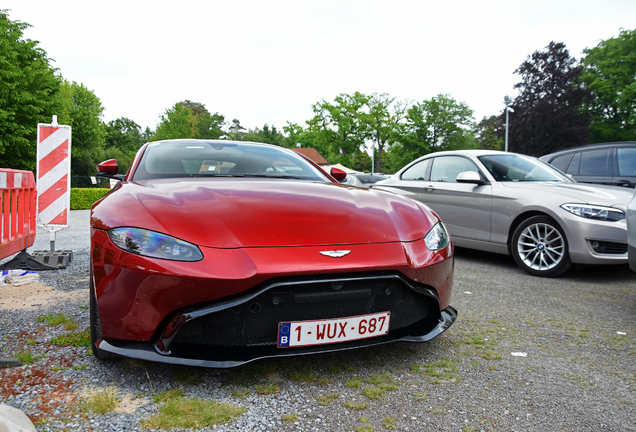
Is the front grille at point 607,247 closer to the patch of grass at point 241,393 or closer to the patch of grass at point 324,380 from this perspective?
the patch of grass at point 324,380

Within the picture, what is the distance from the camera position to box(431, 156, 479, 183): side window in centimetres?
589

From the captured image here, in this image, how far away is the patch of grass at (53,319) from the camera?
3004 millimetres

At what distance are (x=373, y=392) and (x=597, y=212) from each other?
3612mm

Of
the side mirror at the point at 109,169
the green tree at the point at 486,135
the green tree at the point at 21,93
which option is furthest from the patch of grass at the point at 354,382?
the green tree at the point at 486,135

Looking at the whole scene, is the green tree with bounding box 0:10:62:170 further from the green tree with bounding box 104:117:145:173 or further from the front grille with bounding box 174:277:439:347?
the green tree with bounding box 104:117:145:173

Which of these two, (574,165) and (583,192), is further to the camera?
(574,165)

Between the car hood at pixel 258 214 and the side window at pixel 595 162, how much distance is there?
209 inches

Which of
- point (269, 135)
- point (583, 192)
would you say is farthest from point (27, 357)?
point (269, 135)

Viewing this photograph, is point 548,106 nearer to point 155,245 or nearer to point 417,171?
point 417,171

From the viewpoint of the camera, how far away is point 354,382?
7.14 ft

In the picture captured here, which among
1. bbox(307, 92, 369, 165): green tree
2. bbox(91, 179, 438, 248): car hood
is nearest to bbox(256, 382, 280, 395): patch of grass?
bbox(91, 179, 438, 248): car hood

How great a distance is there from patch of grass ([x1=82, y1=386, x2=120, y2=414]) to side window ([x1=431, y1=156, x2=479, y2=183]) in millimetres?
4896

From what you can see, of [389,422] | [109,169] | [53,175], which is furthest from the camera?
[53,175]

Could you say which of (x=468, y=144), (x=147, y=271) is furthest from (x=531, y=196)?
(x=468, y=144)
